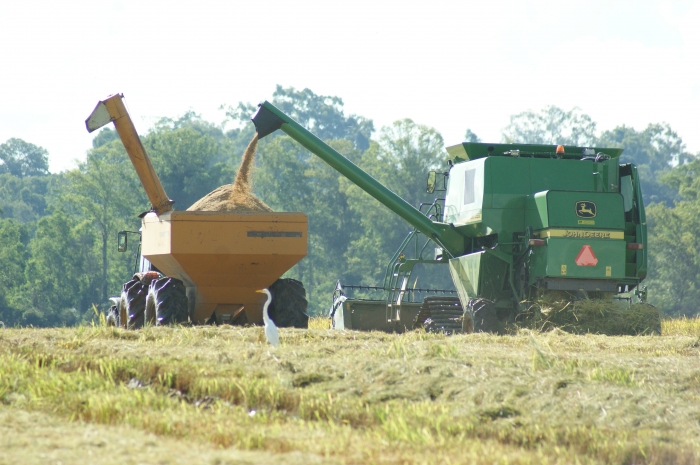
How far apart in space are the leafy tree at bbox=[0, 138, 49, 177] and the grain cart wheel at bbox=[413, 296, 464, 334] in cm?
10107

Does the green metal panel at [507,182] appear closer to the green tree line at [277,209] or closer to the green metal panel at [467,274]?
the green metal panel at [467,274]

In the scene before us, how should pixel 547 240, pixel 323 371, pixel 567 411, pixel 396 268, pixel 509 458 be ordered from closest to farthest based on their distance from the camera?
pixel 509 458, pixel 567 411, pixel 323 371, pixel 547 240, pixel 396 268

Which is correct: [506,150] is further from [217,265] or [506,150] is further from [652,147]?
[652,147]

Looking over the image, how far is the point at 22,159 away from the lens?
11175cm

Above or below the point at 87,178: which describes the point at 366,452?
below

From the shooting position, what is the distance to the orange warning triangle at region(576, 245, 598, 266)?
1405 centimetres

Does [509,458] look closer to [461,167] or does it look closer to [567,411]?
[567,411]

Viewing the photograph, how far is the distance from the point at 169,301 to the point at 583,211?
19.3 ft

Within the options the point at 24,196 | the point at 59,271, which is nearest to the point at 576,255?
the point at 59,271

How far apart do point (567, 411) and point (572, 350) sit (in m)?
3.70

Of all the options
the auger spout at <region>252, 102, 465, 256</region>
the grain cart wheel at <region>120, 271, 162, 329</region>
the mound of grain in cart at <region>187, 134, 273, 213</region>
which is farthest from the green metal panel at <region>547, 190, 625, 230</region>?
the grain cart wheel at <region>120, 271, 162, 329</region>

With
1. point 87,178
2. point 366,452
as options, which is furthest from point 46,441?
point 87,178

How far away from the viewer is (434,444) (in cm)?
678

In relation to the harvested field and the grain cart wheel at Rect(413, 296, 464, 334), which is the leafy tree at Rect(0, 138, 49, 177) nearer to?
the grain cart wheel at Rect(413, 296, 464, 334)
